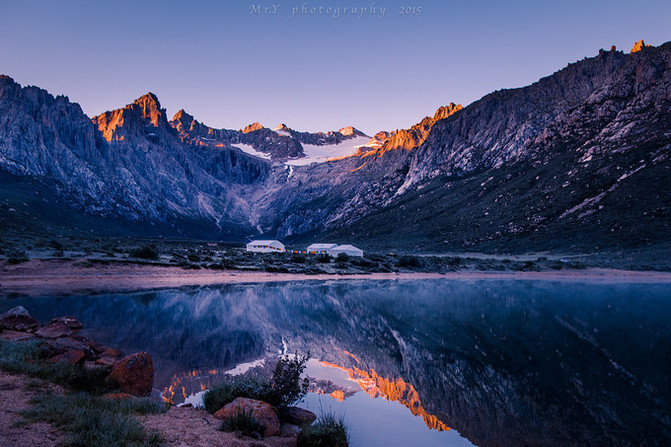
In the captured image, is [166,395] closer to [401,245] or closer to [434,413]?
[434,413]

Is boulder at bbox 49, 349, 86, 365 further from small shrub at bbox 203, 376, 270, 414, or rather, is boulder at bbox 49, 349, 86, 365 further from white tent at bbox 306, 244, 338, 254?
white tent at bbox 306, 244, 338, 254

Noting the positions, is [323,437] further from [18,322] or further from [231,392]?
[18,322]

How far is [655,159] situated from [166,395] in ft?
280

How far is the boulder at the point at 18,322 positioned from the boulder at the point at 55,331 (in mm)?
639

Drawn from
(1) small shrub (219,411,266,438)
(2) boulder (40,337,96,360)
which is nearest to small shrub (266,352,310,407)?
→ (1) small shrub (219,411,266,438)

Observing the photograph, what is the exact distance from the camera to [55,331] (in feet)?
45.0

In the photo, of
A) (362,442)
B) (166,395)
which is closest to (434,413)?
(362,442)

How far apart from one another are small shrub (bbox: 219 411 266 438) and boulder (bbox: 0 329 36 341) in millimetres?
8992

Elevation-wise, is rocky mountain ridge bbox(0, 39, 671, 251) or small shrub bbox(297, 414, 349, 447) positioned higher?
rocky mountain ridge bbox(0, 39, 671, 251)

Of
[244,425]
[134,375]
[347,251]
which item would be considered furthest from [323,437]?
[347,251]

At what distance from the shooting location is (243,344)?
589 inches

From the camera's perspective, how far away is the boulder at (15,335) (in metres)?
12.3

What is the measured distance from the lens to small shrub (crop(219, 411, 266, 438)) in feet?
23.1

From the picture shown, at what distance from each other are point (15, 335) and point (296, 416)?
10.2 meters
